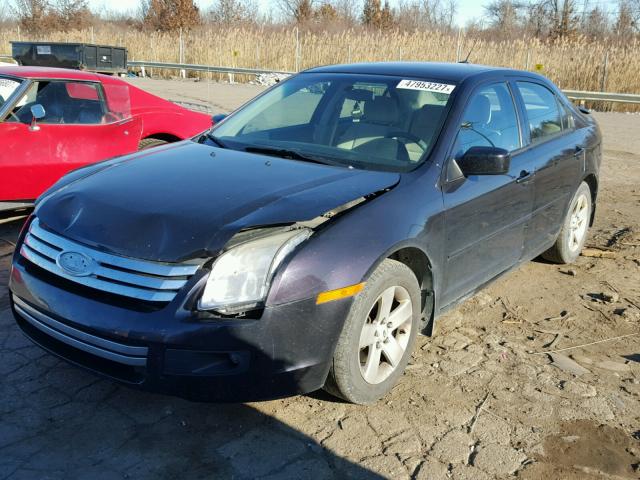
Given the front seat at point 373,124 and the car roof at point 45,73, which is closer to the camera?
the front seat at point 373,124

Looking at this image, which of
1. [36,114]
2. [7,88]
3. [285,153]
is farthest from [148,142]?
[285,153]

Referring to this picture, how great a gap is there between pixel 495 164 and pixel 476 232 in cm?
45

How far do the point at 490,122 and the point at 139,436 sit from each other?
2816 mm

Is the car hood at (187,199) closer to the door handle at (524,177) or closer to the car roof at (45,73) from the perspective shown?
the door handle at (524,177)

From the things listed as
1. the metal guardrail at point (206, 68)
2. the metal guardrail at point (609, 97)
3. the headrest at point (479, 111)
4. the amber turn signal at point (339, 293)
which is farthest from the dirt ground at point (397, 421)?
the metal guardrail at point (206, 68)

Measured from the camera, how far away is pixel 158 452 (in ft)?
9.53

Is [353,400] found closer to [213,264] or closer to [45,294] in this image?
[213,264]

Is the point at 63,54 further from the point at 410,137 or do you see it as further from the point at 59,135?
the point at 410,137

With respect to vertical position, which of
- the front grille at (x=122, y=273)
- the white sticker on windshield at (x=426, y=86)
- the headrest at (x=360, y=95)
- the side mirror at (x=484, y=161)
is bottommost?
the front grille at (x=122, y=273)

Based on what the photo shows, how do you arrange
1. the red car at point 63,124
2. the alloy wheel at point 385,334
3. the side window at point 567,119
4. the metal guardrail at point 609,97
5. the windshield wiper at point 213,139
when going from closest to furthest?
the alloy wheel at point 385,334 < the windshield wiper at point 213,139 < the side window at point 567,119 < the red car at point 63,124 < the metal guardrail at point 609,97

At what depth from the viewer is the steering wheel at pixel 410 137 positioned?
3789 millimetres

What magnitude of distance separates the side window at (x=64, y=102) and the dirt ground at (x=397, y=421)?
103 inches

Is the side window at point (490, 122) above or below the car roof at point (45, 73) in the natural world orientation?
below

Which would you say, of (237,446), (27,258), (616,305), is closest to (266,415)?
(237,446)
